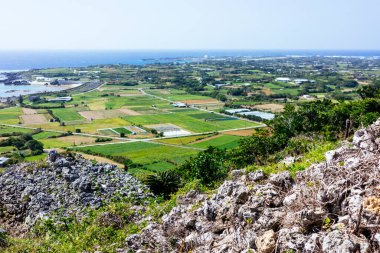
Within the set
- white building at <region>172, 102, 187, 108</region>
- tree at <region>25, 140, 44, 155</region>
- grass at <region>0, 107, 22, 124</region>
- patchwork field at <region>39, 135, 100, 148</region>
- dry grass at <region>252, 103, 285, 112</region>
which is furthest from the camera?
white building at <region>172, 102, 187, 108</region>


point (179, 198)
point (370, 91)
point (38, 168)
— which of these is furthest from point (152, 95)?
point (179, 198)

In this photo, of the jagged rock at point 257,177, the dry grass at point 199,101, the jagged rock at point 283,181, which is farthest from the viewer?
the dry grass at point 199,101

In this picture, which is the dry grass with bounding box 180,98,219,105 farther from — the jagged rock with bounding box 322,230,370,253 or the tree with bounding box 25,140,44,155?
the jagged rock with bounding box 322,230,370,253

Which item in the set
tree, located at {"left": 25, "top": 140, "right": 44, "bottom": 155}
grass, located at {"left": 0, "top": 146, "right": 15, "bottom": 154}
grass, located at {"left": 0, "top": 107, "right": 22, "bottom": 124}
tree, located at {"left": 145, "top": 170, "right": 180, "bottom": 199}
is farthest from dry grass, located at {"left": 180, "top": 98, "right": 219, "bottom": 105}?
tree, located at {"left": 145, "top": 170, "right": 180, "bottom": 199}

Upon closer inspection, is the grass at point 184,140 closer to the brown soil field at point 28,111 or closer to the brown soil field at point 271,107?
the brown soil field at point 271,107

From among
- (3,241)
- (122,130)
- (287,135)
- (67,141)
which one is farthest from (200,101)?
(3,241)

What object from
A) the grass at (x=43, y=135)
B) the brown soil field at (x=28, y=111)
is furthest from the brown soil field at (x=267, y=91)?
the grass at (x=43, y=135)

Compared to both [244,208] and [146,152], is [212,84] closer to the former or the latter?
[146,152]
